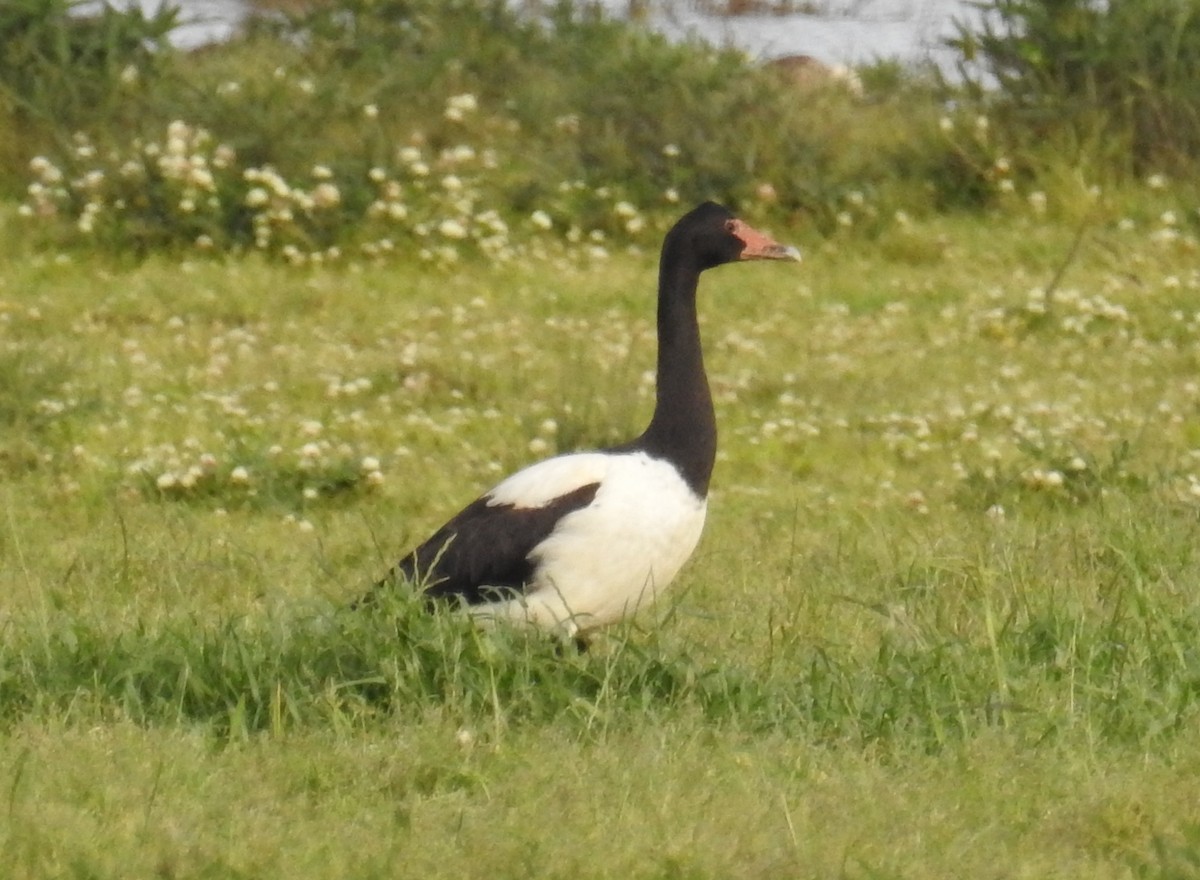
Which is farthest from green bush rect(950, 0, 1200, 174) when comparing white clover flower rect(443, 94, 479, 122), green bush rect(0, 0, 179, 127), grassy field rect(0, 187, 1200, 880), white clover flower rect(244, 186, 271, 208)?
green bush rect(0, 0, 179, 127)

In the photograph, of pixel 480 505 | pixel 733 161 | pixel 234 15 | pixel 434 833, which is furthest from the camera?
pixel 234 15

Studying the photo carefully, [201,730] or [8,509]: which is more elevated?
[201,730]

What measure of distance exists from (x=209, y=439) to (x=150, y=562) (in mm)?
2035

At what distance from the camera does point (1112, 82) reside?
1247 centimetres

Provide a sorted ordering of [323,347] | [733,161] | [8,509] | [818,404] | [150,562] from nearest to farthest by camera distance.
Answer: [150,562] → [8,509] → [818,404] → [323,347] → [733,161]

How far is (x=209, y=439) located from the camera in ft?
28.0

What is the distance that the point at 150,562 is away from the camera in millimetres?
6523

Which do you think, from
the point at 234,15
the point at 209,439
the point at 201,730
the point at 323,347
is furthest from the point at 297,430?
the point at 234,15

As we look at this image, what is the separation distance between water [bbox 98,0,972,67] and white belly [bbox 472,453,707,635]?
791cm

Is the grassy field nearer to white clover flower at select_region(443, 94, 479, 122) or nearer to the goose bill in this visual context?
the goose bill

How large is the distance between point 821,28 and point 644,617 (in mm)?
11514

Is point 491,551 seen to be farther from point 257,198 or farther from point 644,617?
point 257,198

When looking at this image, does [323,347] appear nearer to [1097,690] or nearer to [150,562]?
[150,562]

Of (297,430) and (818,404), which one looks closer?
(297,430)
